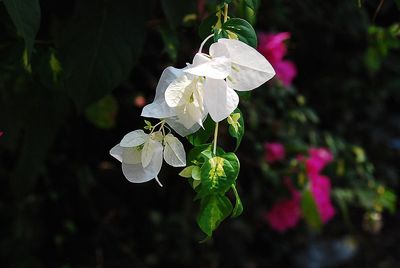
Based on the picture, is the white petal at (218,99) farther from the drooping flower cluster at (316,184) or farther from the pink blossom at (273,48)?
the drooping flower cluster at (316,184)

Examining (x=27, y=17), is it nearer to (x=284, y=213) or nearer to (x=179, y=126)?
(x=179, y=126)

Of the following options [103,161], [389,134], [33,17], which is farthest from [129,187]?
[389,134]

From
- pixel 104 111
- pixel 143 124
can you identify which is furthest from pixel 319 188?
pixel 104 111

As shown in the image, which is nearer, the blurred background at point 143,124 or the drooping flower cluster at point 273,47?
the blurred background at point 143,124

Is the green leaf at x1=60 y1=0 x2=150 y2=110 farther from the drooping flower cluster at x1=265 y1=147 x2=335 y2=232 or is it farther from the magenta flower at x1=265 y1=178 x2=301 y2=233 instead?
the magenta flower at x1=265 y1=178 x2=301 y2=233

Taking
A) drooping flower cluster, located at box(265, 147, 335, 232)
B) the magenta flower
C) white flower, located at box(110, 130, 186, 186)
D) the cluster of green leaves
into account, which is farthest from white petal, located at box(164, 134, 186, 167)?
the magenta flower

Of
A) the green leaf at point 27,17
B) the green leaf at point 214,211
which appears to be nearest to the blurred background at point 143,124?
the green leaf at point 27,17

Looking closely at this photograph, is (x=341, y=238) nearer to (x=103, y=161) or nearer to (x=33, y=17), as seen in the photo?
(x=103, y=161)
